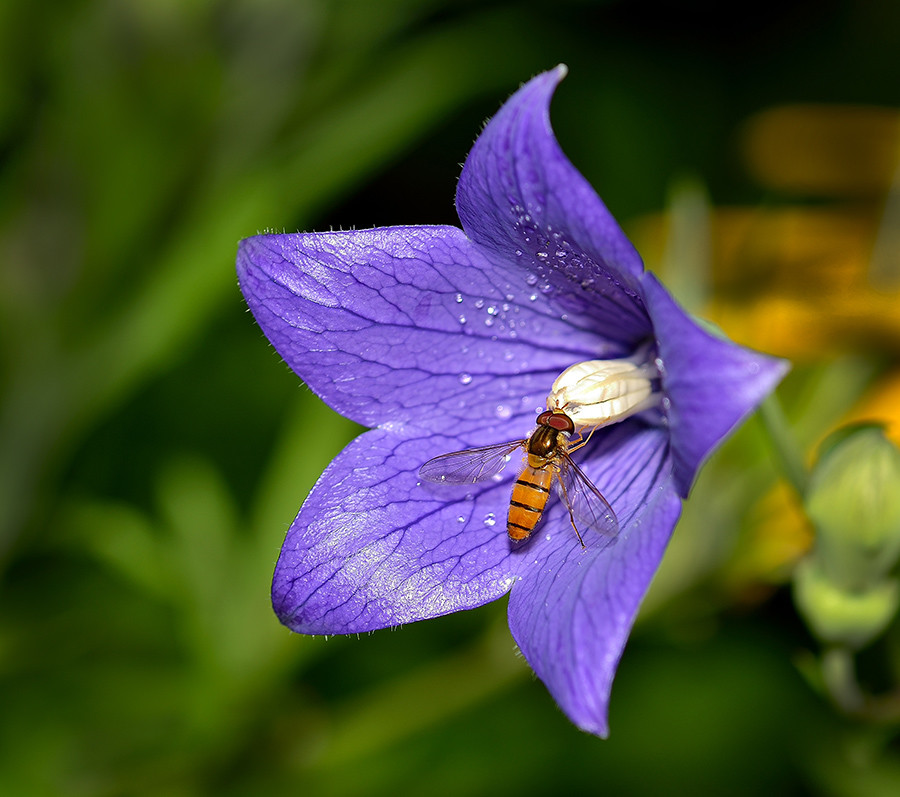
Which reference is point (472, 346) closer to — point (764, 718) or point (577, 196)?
point (577, 196)

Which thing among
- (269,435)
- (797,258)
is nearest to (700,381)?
(797,258)

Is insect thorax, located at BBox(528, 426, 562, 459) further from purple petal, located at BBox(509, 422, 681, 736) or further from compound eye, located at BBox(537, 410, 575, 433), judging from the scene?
purple petal, located at BBox(509, 422, 681, 736)

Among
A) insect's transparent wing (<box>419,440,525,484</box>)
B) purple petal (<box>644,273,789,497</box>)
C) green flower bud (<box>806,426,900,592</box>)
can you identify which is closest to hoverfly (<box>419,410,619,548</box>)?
insect's transparent wing (<box>419,440,525,484</box>)

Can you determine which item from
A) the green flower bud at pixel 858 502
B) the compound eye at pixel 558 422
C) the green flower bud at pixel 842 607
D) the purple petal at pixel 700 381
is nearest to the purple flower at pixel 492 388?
the purple petal at pixel 700 381

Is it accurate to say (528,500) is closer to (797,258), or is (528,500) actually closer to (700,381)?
(700,381)

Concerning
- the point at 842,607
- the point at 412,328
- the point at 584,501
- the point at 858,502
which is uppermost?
the point at 412,328

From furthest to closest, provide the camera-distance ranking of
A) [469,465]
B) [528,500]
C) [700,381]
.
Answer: [469,465] → [528,500] → [700,381]

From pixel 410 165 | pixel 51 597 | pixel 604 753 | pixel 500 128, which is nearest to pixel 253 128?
pixel 410 165
